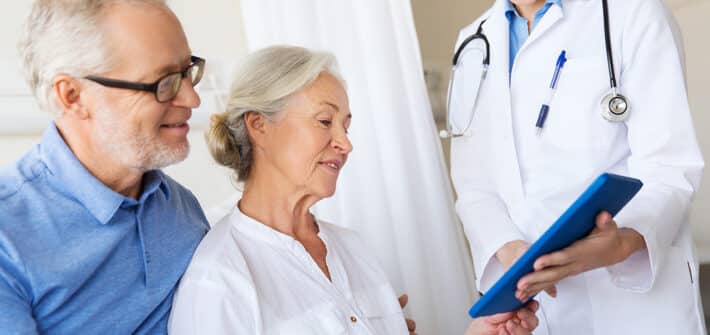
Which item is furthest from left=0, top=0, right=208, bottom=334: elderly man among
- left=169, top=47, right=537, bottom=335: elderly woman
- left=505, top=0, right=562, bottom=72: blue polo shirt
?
left=505, top=0, right=562, bottom=72: blue polo shirt

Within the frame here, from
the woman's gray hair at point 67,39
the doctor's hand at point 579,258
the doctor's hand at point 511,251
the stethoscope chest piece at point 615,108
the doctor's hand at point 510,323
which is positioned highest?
the woman's gray hair at point 67,39

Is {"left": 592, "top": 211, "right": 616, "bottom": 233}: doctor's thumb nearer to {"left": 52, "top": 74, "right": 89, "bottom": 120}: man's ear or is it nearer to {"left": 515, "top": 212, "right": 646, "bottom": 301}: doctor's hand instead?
{"left": 515, "top": 212, "right": 646, "bottom": 301}: doctor's hand

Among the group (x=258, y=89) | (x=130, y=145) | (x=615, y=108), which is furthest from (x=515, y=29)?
(x=130, y=145)

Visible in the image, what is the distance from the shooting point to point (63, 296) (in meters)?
1.03

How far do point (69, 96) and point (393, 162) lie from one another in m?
0.93

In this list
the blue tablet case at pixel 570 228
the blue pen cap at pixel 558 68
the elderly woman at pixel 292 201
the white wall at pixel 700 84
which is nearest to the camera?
the blue tablet case at pixel 570 228

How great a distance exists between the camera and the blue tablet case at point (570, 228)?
3.10 feet

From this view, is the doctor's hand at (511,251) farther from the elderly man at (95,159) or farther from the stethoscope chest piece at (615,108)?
the elderly man at (95,159)

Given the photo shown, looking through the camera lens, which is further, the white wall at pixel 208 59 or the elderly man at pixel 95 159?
the white wall at pixel 208 59

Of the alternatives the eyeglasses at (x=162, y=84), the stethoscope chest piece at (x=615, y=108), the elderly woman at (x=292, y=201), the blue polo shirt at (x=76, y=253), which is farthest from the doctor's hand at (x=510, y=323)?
the eyeglasses at (x=162, y=84)

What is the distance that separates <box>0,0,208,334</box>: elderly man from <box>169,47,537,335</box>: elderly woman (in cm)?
16

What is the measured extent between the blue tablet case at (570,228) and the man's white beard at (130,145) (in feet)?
1.81

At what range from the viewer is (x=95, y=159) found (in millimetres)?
1126

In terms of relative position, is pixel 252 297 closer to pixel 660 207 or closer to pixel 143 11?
pixel 143 11
